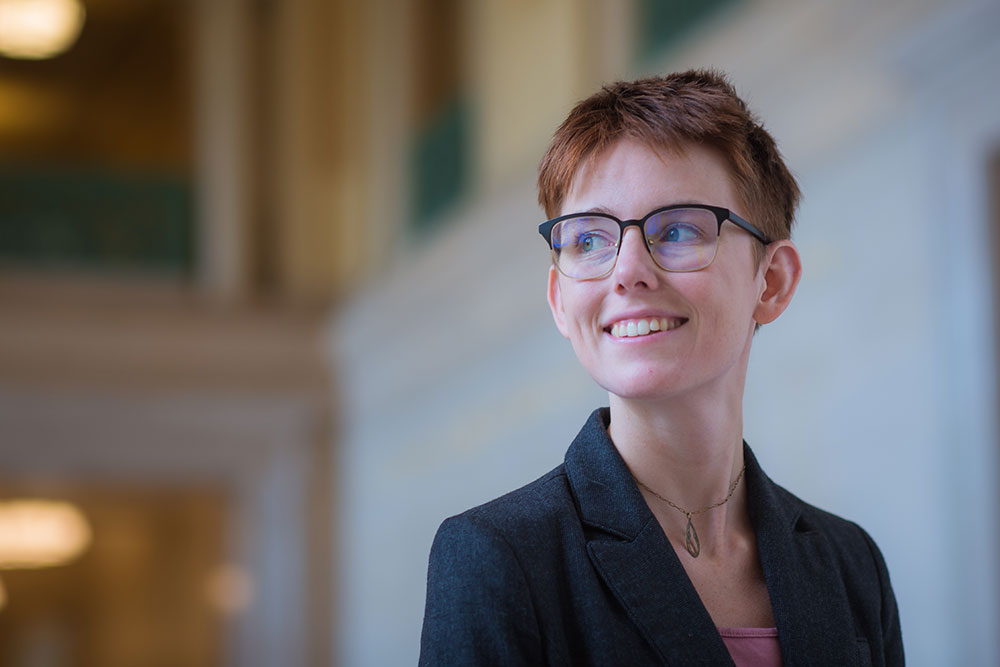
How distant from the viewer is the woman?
1.62m

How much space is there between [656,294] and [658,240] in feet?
0.22

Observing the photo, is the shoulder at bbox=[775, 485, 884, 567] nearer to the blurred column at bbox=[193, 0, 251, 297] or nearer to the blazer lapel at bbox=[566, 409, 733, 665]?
the blazer lapel at bbox=[566, 409, 733, 665]

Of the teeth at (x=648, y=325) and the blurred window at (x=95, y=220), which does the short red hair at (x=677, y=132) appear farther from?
the blurred window at (x=95, y=220)

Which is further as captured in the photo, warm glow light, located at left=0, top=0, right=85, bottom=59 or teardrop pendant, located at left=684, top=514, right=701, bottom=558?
warm glow light, located at left=0, top=0, right=85, bottom=59

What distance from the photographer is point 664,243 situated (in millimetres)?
1646

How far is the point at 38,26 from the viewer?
14156mm

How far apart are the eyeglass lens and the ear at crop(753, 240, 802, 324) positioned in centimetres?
18

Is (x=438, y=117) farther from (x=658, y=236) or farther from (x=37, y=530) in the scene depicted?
(x=37, y=530)

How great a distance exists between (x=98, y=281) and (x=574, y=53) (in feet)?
20.4

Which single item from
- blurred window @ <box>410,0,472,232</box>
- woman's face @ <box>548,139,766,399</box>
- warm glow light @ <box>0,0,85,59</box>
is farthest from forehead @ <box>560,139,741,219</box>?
warm glow light @ <box>0,0,85,59</box>

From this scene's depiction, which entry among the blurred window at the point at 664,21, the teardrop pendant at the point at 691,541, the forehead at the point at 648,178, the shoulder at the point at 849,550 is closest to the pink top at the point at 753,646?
the teardrop pendant at the point at 691,541

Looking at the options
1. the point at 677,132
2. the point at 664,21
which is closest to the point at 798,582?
the point at 677,132

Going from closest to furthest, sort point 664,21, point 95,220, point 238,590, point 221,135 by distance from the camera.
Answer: point 664,21, point 95,220, point 238,590, point 221,135

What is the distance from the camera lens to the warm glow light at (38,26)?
45.5 feet
